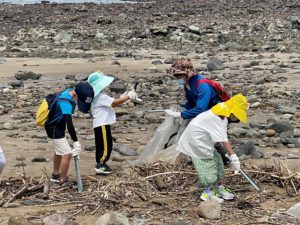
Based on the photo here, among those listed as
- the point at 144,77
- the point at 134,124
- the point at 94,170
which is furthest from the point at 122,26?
the point at 94,170

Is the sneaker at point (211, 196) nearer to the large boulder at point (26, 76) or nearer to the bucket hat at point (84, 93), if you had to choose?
the bucket hat at point (84, 93)

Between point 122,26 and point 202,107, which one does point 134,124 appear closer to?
point 202,107

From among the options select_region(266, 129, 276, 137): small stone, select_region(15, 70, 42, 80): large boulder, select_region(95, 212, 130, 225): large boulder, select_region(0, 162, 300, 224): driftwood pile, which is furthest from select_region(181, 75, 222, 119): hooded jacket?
select_region(15, 70, 42, 80): large boulder

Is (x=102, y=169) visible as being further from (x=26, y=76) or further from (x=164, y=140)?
(x=26, y=76)

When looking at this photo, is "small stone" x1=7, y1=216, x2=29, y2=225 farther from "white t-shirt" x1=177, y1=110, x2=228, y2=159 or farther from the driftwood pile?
"white t-shirt" x1=177, y1=110, x2=228, y2=159

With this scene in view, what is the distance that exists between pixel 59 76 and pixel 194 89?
1152 cm

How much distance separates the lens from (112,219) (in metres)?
5.86

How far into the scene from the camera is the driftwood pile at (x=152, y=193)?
6465 mm

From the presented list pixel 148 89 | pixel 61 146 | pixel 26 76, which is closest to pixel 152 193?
pixel 61 146

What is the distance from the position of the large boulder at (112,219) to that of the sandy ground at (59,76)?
354mm

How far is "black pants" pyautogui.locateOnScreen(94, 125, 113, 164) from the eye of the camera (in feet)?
26.7

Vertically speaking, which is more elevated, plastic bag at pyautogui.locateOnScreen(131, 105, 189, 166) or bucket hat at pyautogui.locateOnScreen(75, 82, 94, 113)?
bucket hat at pyautogui.locateOnScreen(75, 82, 94, 113)

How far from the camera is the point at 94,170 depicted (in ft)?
27.8

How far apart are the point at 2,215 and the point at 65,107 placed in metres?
1.59
